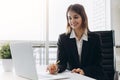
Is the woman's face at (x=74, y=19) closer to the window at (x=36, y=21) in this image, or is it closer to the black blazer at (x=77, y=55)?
the black blazer at (x=77, y=55)

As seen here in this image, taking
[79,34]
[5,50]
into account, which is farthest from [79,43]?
[5,50]

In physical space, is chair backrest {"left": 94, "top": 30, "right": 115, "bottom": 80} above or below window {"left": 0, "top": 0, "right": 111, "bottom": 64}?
below

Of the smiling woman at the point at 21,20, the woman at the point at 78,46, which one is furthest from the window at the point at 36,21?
the woman at the point at 78,46

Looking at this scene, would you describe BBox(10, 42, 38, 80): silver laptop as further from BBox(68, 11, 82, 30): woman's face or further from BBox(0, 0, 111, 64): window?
BBox(0, 0, 111, 64): window

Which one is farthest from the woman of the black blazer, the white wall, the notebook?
the white wall

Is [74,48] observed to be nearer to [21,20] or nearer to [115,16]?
[21,20]

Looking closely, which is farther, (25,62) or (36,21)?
(36,21)

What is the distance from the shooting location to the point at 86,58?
6.45 feet

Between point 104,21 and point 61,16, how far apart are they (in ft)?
2.45

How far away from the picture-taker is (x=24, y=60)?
1.36m

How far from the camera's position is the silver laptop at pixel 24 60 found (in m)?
Answer: 1.25

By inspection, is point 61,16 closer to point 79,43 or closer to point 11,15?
point 11,15

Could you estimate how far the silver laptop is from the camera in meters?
1.25

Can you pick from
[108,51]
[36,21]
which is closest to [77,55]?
[108,51]
